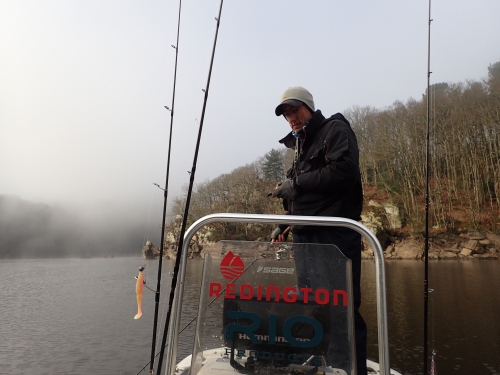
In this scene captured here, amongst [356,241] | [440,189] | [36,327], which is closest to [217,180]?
[440,189]

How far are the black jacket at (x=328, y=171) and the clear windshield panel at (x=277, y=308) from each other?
581 millimetres

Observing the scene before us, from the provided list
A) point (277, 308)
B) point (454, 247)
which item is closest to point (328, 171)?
point (277, 308)

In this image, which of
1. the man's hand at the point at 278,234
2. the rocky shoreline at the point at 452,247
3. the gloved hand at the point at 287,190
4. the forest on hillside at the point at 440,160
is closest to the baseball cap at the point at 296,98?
the gloved hand at the point at 287,190

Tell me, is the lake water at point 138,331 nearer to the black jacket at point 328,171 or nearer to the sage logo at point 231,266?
the black jacket at point 328,171

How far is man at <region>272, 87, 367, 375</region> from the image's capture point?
6.70 ft

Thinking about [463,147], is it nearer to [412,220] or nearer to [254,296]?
[412,220]

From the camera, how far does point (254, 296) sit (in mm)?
1581

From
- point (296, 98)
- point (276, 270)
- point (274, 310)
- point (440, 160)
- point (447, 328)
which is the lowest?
point (447, 328)

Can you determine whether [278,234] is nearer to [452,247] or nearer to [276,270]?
[276,270]

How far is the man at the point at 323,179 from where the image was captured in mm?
2041

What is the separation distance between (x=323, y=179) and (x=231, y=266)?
0.76 meters

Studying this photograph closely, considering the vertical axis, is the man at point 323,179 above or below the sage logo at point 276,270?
above

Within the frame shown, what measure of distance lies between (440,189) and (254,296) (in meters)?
38.2

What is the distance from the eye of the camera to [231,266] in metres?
1.62
